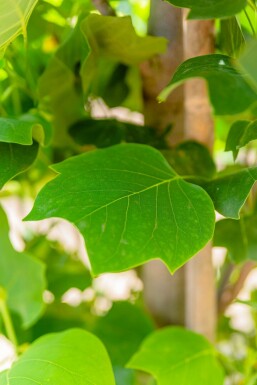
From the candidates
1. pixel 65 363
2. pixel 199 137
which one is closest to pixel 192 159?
pixel 199 137

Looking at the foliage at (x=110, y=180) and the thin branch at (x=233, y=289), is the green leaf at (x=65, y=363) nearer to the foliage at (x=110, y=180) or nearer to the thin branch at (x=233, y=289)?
the foliage at (x=110, y=180)

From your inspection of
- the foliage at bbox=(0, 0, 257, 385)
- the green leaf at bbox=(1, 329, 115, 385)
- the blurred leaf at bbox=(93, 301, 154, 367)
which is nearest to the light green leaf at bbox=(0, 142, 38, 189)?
the foliage at bbox=(0, 0, 257, 385)

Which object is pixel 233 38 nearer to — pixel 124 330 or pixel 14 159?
pixel 14 159

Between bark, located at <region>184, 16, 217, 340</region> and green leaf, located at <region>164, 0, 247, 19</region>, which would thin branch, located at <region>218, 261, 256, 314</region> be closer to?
bark, located at <region>184, 16, 217, 340</region>

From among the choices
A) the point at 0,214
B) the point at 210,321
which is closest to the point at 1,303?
the point at 0,214

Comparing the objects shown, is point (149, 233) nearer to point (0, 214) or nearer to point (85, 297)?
point (0, 214)
